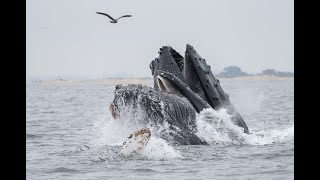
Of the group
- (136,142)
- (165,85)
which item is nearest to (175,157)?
(136,142)

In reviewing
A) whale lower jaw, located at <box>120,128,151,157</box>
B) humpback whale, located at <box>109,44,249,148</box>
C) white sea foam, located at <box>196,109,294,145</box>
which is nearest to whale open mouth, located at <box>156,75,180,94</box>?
humpback whale, located at <box>109,44,249,148</box>

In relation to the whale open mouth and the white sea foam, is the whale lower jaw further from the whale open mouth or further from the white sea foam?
the whale open mouth

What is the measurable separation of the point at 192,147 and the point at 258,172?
1.61 metres

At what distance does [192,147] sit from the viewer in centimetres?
1251

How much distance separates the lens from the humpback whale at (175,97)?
12148mm

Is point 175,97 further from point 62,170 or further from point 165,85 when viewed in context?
point 62,170

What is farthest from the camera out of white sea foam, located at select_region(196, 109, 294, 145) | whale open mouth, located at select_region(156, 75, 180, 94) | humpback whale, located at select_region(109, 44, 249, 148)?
whale open mouth, located at select_region(156, 75, 180, 94)

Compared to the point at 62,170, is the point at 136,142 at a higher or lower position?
higher

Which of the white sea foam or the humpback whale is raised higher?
the humpback whale

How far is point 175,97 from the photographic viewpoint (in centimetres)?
1250

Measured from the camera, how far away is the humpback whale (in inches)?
478

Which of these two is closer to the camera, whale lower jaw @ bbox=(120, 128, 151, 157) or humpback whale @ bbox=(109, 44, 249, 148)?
whale lower jaw @ bbox=(120, 128, 151, 157)
